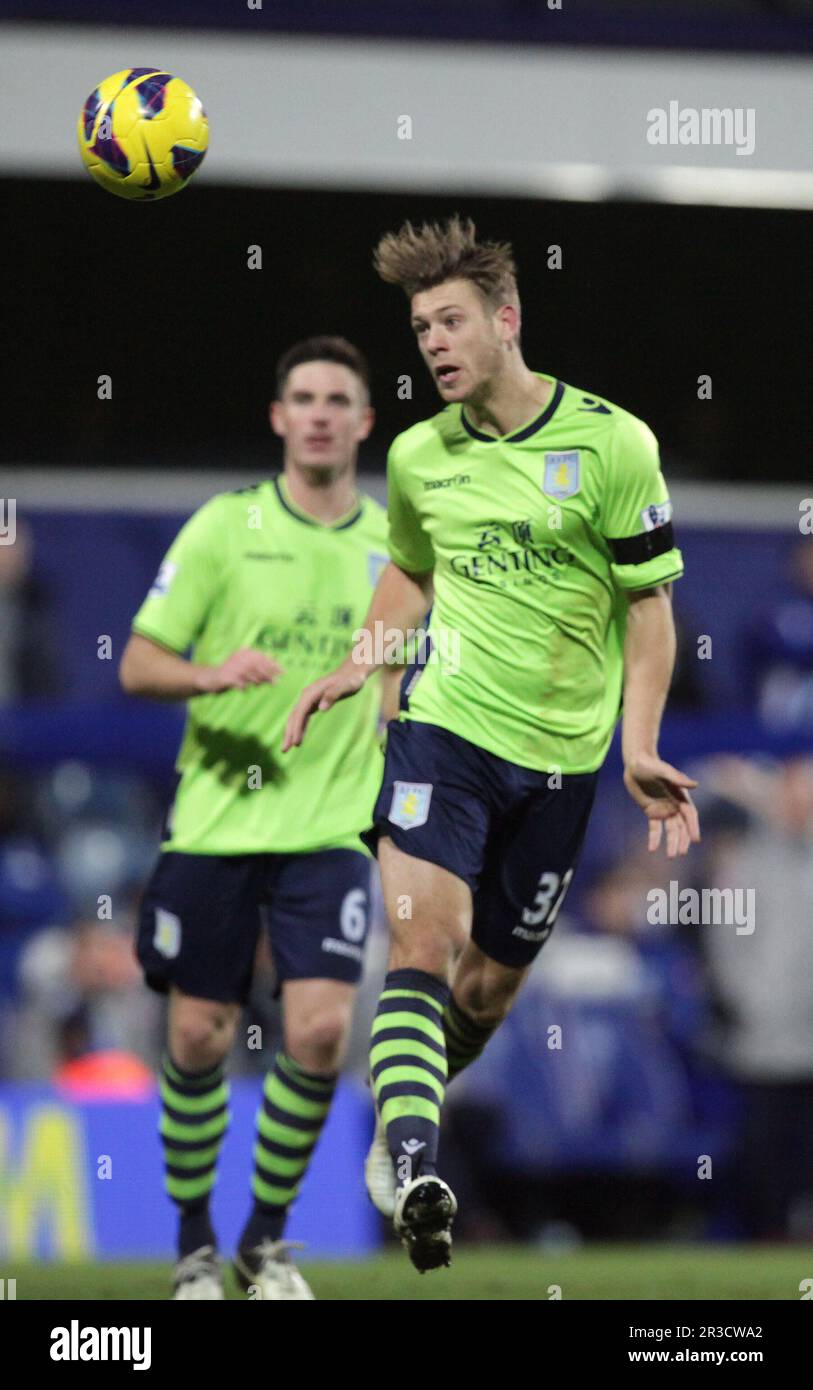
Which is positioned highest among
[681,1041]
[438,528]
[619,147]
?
[619,147]

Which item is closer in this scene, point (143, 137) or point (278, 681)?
point (143, 137)

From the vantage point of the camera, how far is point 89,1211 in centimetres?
1016

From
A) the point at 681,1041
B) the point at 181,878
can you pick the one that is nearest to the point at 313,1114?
the point at 181,878

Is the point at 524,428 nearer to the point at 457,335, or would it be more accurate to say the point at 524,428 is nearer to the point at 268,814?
the point at 457,335

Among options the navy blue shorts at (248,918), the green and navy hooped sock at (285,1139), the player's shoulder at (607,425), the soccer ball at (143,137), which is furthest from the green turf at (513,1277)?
the soccer ball at (143,137)

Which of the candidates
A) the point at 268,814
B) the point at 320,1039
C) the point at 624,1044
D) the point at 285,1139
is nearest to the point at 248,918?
A: the point at 268,814

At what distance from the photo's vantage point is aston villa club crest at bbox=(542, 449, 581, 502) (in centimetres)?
646

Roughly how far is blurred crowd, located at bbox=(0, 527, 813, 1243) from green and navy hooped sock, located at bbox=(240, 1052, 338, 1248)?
3.48 metres

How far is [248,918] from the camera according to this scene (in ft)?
25.5

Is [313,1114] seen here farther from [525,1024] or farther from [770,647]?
[770,647]

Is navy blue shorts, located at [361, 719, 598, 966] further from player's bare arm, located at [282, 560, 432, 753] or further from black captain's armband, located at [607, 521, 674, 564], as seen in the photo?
black captain's armband, located at [607, 521, 674, 564]

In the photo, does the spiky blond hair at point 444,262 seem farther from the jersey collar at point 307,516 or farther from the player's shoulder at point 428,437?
the jersey collar at point 307,516

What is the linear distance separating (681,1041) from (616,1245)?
1.10 metres

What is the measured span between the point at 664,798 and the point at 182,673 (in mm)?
1902
